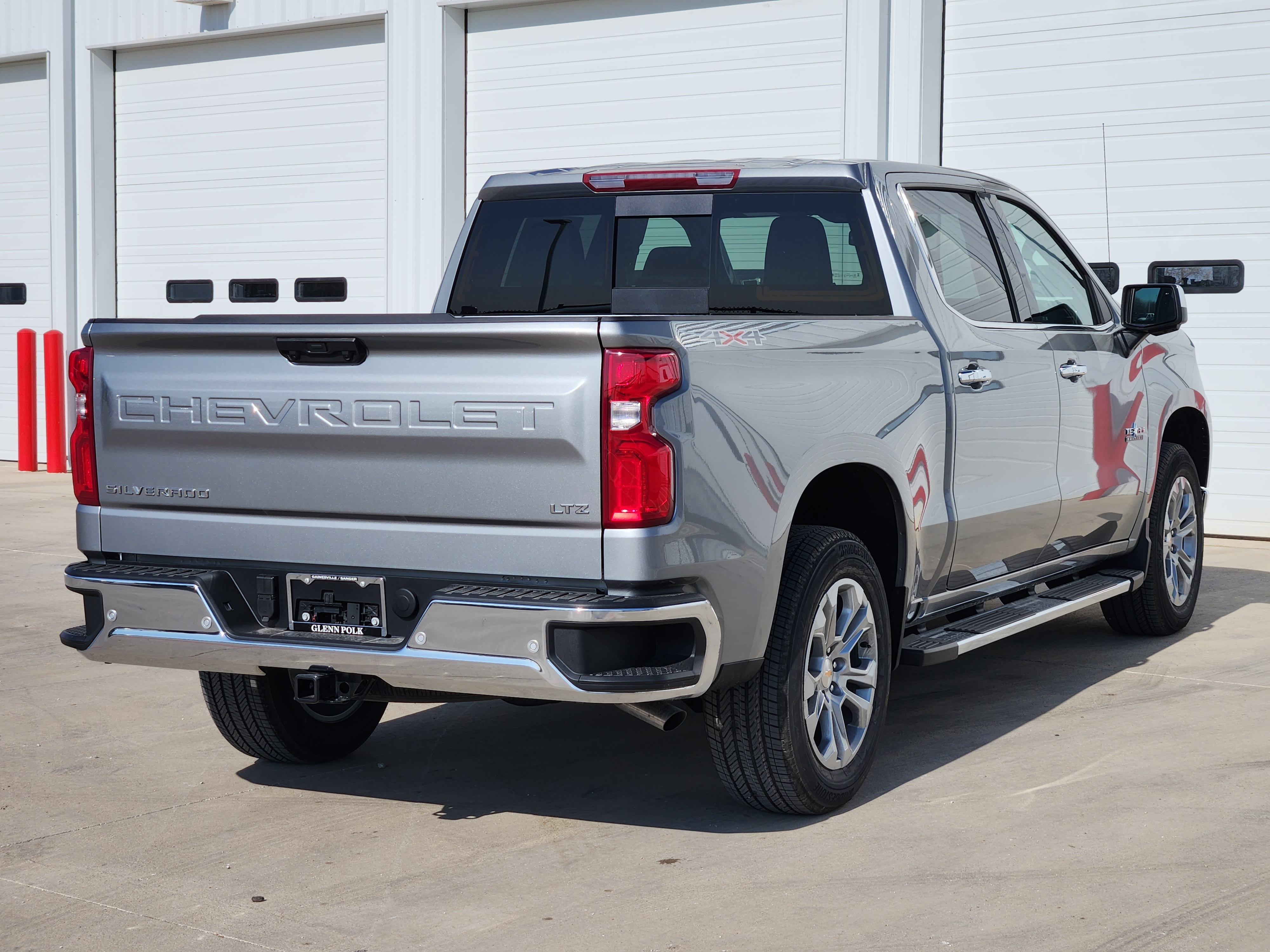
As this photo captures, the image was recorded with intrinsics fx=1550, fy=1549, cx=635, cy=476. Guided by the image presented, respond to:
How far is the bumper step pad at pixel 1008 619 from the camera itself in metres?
4.78

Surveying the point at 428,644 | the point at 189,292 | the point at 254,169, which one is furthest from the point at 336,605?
the point at 189,292

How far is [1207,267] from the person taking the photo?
10.4 metres

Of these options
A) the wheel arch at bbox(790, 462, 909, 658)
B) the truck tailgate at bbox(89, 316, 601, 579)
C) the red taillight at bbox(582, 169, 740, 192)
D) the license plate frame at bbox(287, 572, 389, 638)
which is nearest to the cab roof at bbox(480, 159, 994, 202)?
the red taillight at bbox(582, 169, 740, 192)

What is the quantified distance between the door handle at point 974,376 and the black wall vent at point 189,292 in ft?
36.9

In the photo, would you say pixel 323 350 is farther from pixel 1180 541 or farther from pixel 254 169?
pixel 254 169

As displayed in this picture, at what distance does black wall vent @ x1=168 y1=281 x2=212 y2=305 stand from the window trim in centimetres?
882

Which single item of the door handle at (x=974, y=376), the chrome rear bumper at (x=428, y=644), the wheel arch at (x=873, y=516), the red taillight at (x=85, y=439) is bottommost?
the chrome rear bumper at (x=428, y=644)

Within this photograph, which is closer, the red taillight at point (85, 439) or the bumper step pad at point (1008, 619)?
the red taillight at point (85, 439)

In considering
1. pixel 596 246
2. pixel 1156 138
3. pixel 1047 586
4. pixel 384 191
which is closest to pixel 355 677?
pixel 596 246

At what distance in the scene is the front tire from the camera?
13.4 feet

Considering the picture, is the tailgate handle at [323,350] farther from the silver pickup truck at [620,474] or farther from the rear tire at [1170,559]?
the rear tire at [1170,559]

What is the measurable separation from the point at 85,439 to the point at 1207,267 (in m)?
8.28

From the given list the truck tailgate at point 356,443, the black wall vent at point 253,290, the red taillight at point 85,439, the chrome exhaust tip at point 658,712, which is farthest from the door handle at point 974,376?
the black wall vent at point 253,290

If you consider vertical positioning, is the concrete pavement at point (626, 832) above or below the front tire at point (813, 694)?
below
